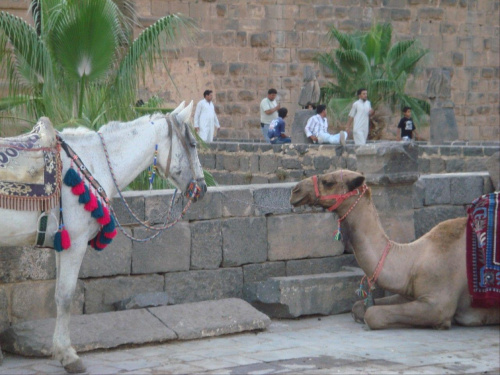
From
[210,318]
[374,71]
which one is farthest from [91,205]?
[374,71]

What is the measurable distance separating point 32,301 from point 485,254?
3.70m

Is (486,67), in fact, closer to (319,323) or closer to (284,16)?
(284,16)

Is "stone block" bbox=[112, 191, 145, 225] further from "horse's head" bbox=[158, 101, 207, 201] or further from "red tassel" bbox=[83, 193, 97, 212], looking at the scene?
"red tassel" bbox=[83, 193, 97, 212]

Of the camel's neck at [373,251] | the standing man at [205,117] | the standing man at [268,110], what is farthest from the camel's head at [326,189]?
the standing man at [268,110]

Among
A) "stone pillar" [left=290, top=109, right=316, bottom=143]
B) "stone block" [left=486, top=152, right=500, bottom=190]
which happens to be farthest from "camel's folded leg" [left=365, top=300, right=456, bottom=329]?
"stone pillar" [left=290, top=109, right=316, bottom=143]

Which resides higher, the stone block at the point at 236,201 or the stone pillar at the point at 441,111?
the stone pillar at the point at 441,111

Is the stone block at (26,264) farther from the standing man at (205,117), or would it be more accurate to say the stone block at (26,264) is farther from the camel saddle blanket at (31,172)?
the standing man at (205,117)

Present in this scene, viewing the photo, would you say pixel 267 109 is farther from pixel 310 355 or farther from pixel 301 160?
pixel 310 355

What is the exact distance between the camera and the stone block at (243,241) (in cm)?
859

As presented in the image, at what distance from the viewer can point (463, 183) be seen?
32.8 feet

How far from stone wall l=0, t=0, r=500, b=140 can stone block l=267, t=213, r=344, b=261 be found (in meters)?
13.0

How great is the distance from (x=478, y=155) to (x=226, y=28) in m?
10.4

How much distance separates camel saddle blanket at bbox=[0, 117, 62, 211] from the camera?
6.18 meters

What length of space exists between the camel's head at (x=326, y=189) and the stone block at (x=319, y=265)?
1098mm
